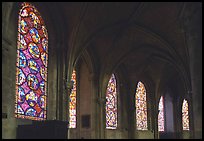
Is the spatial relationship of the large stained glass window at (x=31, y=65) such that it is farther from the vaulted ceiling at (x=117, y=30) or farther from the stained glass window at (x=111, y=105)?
the stained glass window at (x=111, y=105)

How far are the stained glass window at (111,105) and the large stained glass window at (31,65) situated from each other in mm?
8473

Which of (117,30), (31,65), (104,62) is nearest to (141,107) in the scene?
→ (104,62)

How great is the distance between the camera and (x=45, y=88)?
17.5 metres

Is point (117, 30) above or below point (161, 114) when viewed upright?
above

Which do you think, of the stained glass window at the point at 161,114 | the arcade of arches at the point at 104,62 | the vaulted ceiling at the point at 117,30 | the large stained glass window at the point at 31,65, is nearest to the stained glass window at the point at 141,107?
the arcade of arches at the point at 104,62

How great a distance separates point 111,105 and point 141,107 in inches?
169

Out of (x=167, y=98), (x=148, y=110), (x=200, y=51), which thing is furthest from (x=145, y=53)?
(x=200, y=51)

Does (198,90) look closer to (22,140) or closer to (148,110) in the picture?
(22,140)

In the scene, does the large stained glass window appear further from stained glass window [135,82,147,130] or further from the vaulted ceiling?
stained glass window [135,82,147,130]

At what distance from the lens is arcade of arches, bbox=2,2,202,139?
14.0 m

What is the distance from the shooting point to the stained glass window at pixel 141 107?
28516mm

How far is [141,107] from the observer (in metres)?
29.1

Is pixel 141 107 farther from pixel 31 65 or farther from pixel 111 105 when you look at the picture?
pixel 31 65

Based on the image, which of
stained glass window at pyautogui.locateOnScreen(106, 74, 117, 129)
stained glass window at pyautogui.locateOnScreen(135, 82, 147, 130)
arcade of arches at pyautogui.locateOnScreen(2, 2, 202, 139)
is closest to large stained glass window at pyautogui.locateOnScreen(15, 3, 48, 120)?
arcade of arches at pyautogui.locateOnScreen(2, 2, 202, 139)
